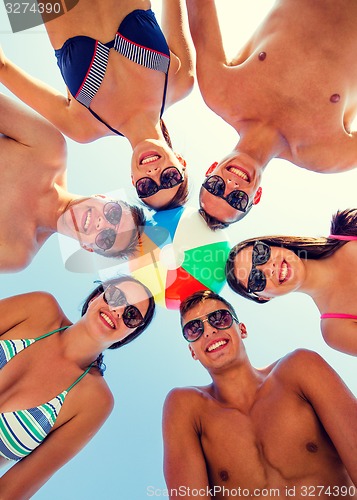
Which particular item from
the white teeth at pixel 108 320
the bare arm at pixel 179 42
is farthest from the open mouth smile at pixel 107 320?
the bare arm at pixel 179 42

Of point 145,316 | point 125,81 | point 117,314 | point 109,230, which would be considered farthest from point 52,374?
point 125,81

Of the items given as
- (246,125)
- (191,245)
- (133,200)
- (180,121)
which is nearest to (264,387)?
(191,245)

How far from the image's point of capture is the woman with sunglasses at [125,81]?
378 cm

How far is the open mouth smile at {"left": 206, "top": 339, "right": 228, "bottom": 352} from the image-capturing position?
3639mm

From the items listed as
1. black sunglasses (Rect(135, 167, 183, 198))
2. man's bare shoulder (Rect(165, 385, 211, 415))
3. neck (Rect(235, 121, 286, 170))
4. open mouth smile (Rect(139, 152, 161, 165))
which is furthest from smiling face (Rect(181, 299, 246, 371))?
neck (Rect(235, 121, 286, 170))

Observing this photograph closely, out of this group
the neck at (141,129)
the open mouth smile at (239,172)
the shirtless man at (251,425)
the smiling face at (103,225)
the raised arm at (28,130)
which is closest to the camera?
the shirtless man at (251,425)

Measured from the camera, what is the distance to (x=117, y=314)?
3746 millimetres

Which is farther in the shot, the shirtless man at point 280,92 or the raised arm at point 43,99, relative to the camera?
the raised arm at point 43,99

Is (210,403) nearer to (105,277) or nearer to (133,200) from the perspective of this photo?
(105,277)

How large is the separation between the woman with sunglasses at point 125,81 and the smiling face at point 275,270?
738mm

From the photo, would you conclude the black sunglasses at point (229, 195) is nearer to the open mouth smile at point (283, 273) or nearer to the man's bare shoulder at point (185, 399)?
the open mouth smile at point (283, 273)

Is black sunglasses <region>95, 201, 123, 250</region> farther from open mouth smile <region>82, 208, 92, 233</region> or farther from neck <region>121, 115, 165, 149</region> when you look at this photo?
neck <region>121, 115, 165, 149</region>

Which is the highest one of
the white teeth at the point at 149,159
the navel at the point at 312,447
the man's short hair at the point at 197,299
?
the white teeth at the point at 149,159

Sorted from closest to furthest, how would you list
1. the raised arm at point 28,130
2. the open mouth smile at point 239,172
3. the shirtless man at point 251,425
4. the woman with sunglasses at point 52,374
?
the shirtless man at point 251,425 < the woman with sunglasses at point 52,374 < the open mouth smile at point 239,172 < the raised arm at point 28,130
